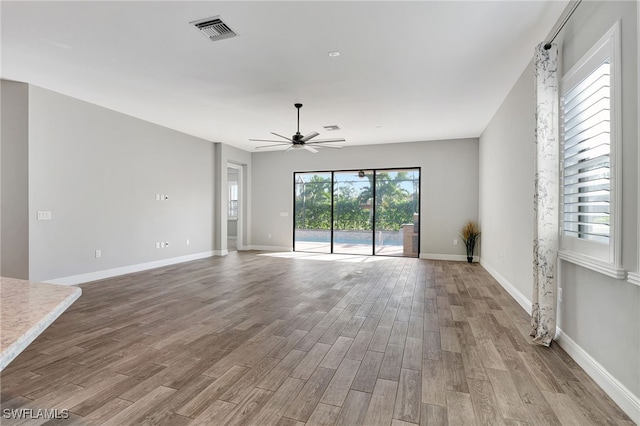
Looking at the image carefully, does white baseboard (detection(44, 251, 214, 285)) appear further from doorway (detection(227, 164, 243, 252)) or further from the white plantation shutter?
the white plantation shutter

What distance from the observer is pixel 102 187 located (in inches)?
215

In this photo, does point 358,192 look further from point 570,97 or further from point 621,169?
point 621,169

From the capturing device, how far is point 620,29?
1996mm

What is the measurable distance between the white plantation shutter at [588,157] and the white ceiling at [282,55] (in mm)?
905

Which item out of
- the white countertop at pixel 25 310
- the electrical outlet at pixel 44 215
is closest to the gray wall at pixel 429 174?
the electrical outlet at pixel 44 215

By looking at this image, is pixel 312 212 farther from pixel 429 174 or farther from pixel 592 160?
pixel 592 160

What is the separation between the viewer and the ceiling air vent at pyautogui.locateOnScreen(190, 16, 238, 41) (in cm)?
294

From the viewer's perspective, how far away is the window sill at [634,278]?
5.91ft

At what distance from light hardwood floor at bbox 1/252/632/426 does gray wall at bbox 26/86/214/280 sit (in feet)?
3.82

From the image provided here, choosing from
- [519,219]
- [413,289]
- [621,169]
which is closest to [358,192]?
[413,289]

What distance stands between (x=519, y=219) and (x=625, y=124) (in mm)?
2404

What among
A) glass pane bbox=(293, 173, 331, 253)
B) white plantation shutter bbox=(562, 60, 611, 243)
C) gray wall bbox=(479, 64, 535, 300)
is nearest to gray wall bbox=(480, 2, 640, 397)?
gray wall bbox=(479, 64, 535, 300)

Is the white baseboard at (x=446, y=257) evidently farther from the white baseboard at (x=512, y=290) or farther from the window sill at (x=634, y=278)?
the window sill at (x=634, y=278)

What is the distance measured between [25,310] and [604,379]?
315 centimetres
